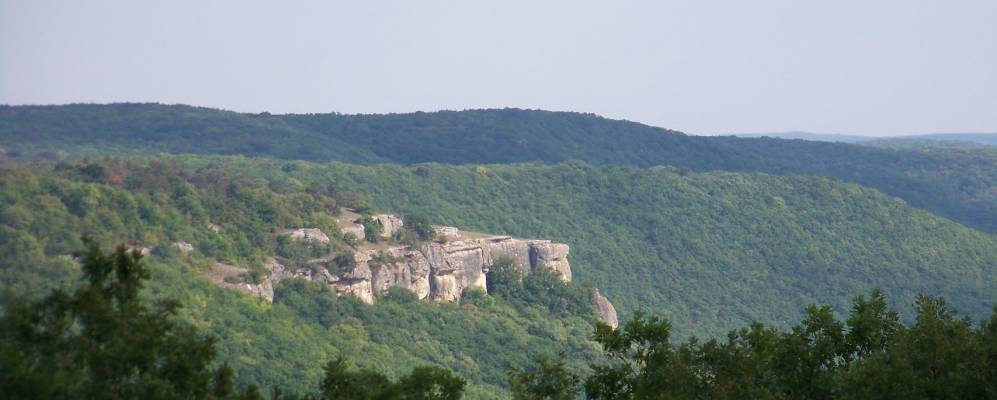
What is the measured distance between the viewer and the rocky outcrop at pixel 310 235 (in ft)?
184

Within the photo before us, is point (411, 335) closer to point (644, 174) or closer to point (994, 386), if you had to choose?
point (994, 386)

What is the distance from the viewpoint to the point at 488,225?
91312mm

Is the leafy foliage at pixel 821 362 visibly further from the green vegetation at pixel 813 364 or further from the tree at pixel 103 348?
the tree at pixel 103 348

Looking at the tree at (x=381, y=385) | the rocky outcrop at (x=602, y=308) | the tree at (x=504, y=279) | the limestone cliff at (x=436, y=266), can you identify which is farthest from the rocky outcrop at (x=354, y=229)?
the tree at (x=381, y=385)

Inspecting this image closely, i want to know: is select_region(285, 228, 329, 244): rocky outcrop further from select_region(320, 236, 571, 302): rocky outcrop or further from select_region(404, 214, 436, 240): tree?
select_region(404, 214, 436, 240): tree

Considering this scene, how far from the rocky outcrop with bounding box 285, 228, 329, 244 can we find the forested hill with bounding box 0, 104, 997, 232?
51.4m

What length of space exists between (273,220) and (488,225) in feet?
113

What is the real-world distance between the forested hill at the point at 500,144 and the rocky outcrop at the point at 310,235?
169ft

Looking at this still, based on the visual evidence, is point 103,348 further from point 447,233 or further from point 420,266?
point 447,233

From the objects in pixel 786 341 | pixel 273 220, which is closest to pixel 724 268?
pixel 273 220

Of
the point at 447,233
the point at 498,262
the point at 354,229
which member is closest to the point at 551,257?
the point at 498,262

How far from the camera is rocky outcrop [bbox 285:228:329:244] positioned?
56.2 meters

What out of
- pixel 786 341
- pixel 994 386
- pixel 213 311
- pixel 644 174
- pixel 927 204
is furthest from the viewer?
pixel 927 204

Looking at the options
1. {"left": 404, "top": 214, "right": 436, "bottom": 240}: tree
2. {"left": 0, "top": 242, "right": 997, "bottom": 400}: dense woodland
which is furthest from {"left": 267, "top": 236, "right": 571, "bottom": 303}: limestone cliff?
{"left": 0, "top": 242, "right": 997, "bottom": 400}: dense woodland
